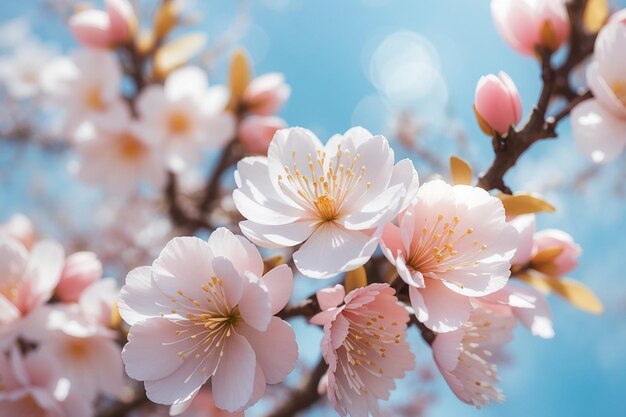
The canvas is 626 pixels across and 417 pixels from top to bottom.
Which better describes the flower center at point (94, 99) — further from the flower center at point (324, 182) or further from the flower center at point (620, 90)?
the flower center at point (620, 90)

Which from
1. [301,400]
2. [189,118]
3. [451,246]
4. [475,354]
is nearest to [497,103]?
[451,246]

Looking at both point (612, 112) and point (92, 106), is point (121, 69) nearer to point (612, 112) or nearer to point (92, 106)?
point (92, 106)

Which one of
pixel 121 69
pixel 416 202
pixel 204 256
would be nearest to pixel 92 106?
pixel 121 69

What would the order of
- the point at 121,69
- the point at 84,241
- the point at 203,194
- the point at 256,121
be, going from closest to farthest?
the point at 256,121 < the point at 121,69 < the point at 203,194 < the point at 84,241

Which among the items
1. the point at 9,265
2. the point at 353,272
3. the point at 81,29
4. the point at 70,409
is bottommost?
the point at 70,409

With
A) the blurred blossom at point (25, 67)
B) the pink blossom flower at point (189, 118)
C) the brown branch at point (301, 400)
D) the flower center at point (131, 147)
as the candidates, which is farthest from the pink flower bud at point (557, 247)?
the blurred blossom at point (25, 67)

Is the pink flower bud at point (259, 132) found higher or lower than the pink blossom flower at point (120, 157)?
higher
